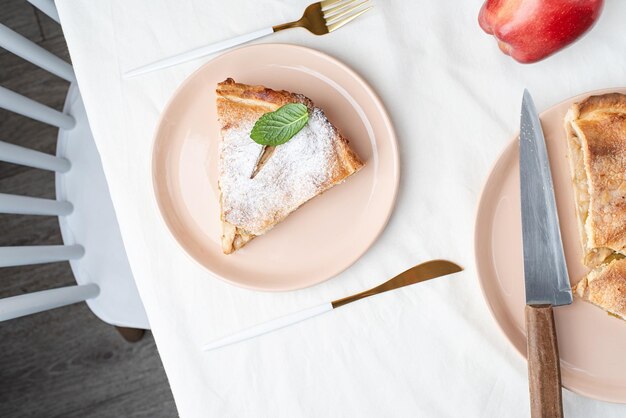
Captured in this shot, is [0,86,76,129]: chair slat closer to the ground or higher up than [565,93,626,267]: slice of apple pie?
higher up

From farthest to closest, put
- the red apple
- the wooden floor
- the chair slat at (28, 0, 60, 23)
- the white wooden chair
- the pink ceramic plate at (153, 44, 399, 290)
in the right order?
the wooden floor < the white wooden chair < the chair slat at (28, 0, 60, 23) < the pink ceramic plate at (153, 44, 399, 290) < the red apple

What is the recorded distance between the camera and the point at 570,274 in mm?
1466

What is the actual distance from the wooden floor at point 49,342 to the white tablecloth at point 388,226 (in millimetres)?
860

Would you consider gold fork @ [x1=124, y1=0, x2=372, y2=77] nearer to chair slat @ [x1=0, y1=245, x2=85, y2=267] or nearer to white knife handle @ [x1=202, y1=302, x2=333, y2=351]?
chair slat @ [x1=0, y1=245, x2=85, y2=267]

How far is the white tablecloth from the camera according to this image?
59.4 inches

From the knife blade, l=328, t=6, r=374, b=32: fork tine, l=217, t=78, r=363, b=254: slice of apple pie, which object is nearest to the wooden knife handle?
the knife blade

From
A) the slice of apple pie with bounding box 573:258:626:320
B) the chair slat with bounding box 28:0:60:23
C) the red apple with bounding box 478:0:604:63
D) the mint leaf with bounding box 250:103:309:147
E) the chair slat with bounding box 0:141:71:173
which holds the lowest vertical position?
the slice of apple pie with bounding box 573:258:626:320

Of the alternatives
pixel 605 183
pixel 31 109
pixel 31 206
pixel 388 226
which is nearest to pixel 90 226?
pixel 31 206

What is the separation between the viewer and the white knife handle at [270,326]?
1.51 m

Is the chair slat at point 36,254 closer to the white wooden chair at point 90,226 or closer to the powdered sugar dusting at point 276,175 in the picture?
the white wooden chair at point 90,226

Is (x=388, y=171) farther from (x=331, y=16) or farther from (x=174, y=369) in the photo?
(x=174, y=369)

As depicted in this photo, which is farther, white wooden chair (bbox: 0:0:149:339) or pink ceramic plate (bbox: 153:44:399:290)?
white wooden chair (bbox: 0:0:149:339)

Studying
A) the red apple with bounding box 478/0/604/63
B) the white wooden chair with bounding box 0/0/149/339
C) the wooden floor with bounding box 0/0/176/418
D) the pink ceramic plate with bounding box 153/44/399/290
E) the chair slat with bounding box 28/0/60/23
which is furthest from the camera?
the wooden floor with bounding box 0/0/176/418

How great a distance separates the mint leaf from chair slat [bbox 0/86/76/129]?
2.18 feet
